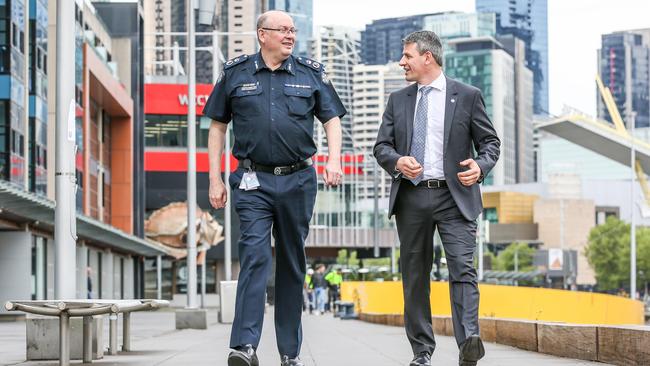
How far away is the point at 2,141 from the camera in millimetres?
39000

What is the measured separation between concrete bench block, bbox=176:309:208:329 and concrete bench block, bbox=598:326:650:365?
1409 cm

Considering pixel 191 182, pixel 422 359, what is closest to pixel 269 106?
pixel 422 359

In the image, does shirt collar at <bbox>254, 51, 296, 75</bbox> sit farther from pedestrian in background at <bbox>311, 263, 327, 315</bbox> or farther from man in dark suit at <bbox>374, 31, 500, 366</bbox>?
pedestrian in background at <bbox>311, 263, 327, 315</bbox>

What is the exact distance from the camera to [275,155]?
26.2 feet

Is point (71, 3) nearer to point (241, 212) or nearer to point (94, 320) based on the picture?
point (94, 320)

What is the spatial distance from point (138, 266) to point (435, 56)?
211ft

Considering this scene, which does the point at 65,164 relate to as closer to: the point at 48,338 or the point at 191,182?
the point at 48,338

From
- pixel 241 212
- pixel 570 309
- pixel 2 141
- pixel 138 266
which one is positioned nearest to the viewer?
pixel 241 212

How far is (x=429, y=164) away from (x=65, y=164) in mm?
3901

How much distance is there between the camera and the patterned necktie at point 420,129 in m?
8.23

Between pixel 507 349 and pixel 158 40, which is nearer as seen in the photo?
pixel 507 349

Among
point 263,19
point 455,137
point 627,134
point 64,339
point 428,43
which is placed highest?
point 627,134

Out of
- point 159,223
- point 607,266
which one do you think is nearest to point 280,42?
point 159,223

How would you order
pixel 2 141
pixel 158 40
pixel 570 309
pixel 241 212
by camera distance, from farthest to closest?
pixel 158 40, pixel 2 141, pixel 570 309, pixel 241 212
